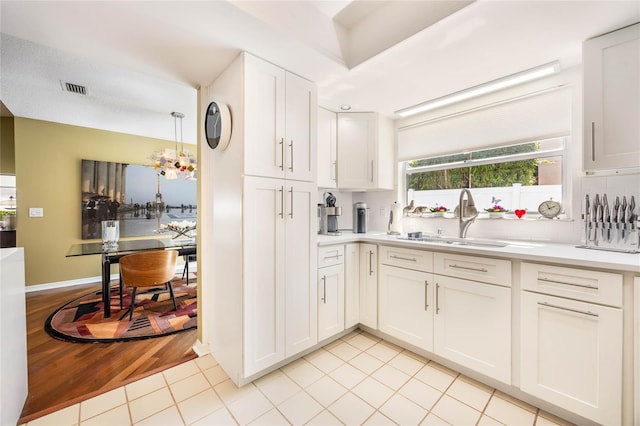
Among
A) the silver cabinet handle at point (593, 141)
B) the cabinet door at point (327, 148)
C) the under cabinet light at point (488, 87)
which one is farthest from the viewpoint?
the cabinet door at point (327, 148)

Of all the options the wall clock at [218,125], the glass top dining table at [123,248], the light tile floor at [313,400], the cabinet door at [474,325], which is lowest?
the light tile floor at [313,400]

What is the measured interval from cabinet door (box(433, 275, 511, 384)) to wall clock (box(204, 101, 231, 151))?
1870 mm

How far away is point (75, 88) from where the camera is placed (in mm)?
2816

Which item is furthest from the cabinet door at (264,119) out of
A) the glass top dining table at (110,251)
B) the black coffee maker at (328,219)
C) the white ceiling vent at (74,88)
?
the white ceiling vent at (74,88)

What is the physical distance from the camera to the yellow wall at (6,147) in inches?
150

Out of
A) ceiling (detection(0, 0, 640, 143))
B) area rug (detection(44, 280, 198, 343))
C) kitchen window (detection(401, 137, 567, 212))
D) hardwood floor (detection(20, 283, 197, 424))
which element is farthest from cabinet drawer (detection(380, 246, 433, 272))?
area rug (detection(44, 280, 198, 343))

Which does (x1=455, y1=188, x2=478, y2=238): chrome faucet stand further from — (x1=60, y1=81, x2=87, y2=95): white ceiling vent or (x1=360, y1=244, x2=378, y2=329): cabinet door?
(x1=60, y1=81, x2=87, y2=95): white ceiling vent

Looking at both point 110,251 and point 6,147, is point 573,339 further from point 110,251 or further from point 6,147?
point 6,147

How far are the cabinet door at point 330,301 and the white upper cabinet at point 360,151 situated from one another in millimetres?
1002

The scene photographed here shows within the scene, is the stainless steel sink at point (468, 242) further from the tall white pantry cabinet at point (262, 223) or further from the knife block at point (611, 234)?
the tall white pantry cabinet at point (262, 223)

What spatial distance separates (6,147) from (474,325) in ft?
20.9

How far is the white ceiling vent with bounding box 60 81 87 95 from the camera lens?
2727 mm

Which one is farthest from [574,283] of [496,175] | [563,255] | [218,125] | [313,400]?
[218,125]

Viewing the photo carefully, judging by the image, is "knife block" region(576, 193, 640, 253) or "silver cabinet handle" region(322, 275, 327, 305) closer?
"knife block" region(576, 193, 640, 253)
